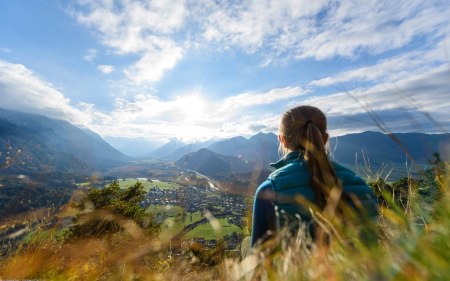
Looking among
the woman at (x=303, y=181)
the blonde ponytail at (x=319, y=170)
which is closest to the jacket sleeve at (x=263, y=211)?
the woman at (x=303, y=181)

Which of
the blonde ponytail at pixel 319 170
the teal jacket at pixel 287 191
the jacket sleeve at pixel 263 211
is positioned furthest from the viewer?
the jacket sleeve at pixel 263 211

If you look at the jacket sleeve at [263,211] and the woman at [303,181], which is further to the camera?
the jacket sleeve at [263,211]

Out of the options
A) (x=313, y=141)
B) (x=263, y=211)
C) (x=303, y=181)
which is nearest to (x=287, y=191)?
(x=303, y=181)

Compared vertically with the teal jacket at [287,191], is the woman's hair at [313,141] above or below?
above

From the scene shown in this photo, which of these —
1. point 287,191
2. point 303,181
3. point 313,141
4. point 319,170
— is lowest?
point 287,191

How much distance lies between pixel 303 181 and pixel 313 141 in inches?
19.1

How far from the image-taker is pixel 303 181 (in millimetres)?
3080

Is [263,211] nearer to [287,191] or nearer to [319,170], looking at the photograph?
[287,191]

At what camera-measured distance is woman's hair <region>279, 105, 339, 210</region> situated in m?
2.95

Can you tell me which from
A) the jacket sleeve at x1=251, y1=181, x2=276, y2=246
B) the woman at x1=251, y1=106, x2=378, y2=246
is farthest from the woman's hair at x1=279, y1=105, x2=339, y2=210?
the jacket sleeve at x1=251, y1=181, x2=276, y2=246

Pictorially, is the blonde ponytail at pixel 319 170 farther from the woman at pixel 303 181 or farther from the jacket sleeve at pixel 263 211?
the jacket sleeve at pixel 263 211

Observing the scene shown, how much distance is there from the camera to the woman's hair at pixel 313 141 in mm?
2949

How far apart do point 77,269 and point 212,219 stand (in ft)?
6.49

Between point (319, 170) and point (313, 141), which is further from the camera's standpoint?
point (313, 141)
